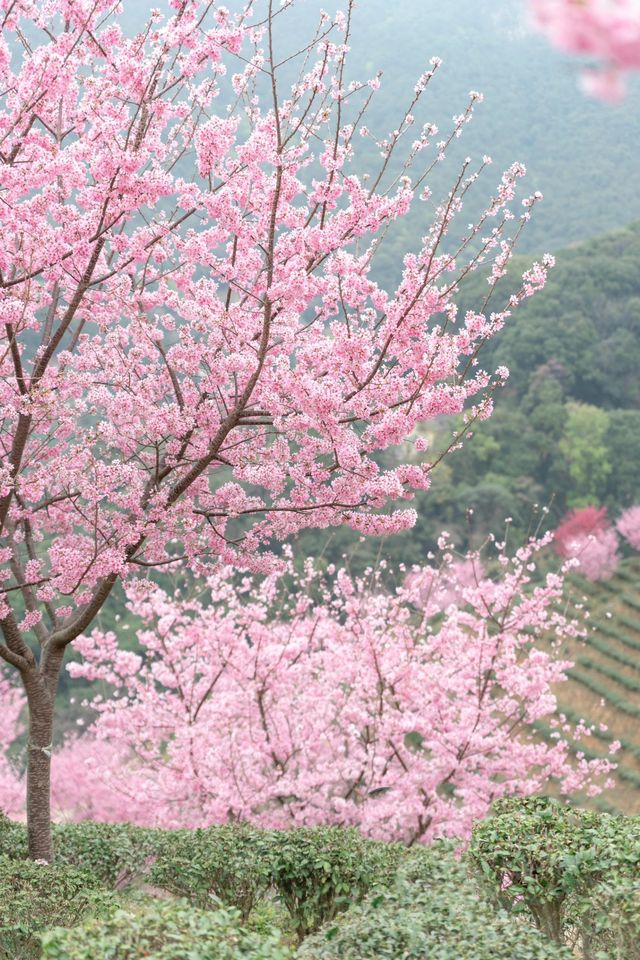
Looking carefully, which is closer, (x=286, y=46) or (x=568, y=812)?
(x=568, y=812)

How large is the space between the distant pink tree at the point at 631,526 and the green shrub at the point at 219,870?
28.8 metres

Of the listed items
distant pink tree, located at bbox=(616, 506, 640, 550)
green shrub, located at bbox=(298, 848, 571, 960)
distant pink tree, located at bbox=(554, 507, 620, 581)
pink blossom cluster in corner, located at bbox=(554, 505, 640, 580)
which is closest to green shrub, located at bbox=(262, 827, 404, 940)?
green shrub, located at bbox=(298, 848, 571, 960)

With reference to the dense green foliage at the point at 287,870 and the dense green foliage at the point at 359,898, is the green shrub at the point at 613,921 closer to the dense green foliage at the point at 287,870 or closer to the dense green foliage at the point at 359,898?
the dense green foliage at the point at 359,898

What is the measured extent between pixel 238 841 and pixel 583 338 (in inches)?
1497

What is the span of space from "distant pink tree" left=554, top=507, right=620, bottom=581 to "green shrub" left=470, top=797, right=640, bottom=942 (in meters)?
25.0

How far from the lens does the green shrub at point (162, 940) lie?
11.2ft

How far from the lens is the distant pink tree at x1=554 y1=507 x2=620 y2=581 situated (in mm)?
30656

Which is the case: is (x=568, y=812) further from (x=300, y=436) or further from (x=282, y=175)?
(x=282, y=175)

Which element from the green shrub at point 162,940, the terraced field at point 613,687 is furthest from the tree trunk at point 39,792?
the terraced field at point 613,687

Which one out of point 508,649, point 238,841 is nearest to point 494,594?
point 508,649

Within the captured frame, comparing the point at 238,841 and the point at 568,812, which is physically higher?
the point at 238,841

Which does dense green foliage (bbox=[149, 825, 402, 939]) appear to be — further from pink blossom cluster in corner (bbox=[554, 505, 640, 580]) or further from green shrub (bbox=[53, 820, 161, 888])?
pink blossom cluster in corner (bbox=[554, 505, 640, 580])

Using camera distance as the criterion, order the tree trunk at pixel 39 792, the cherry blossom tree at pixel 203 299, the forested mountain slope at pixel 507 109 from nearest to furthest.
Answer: the cherry blossom tree at pixel 203 299 → the tree trunk at pixel 39 792 → the forested mountain slope at pixel 507 109

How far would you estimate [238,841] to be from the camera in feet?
20.5
